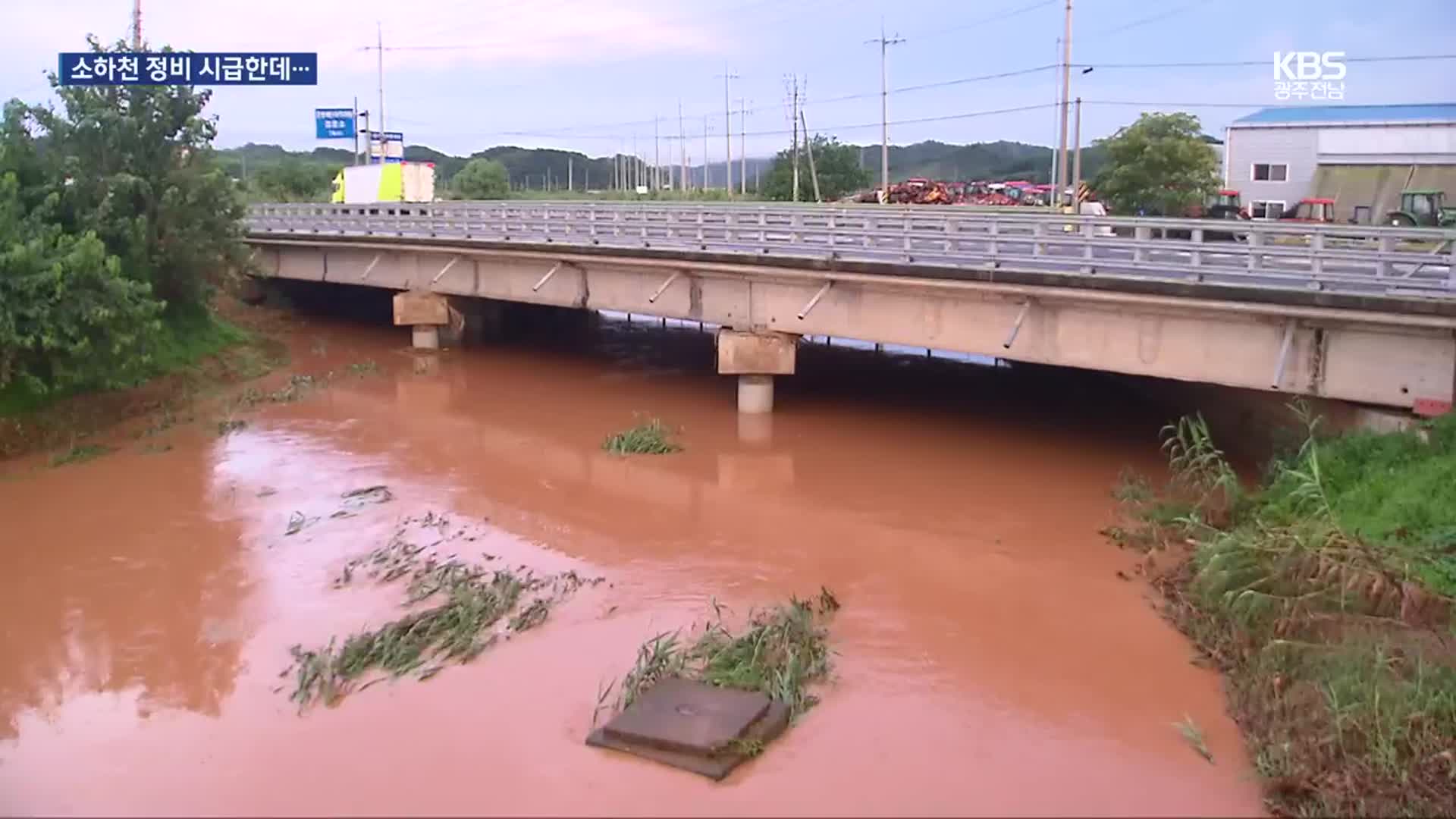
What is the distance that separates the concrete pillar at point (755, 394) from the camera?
73.9ft

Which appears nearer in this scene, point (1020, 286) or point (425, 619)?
point (425, 619)

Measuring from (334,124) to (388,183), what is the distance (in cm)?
1519

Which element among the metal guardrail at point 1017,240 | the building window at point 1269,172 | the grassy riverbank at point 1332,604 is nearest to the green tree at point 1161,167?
the building window at point 1269,172

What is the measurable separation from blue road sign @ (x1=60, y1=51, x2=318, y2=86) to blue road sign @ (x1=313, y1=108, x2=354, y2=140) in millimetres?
34543

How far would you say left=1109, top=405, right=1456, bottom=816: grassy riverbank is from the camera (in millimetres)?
8469

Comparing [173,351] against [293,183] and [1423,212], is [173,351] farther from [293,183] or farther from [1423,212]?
[293,183]

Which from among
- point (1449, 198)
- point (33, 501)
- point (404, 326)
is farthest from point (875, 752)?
point (1449, 198)

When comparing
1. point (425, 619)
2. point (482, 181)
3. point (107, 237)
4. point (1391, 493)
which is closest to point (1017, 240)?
point (1391, 493)

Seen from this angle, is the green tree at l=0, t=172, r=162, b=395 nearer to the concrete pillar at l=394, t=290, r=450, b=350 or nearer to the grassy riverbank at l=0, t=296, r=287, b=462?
the grassy riverbank at l=0, t=296, r=287, b=462

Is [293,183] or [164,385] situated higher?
[293,183]

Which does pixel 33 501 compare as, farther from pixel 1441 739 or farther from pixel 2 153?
pixel 1441 739

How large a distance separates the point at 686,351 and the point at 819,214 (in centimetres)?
1062

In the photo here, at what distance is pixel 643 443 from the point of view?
20266 mm

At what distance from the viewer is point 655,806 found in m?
8.55
